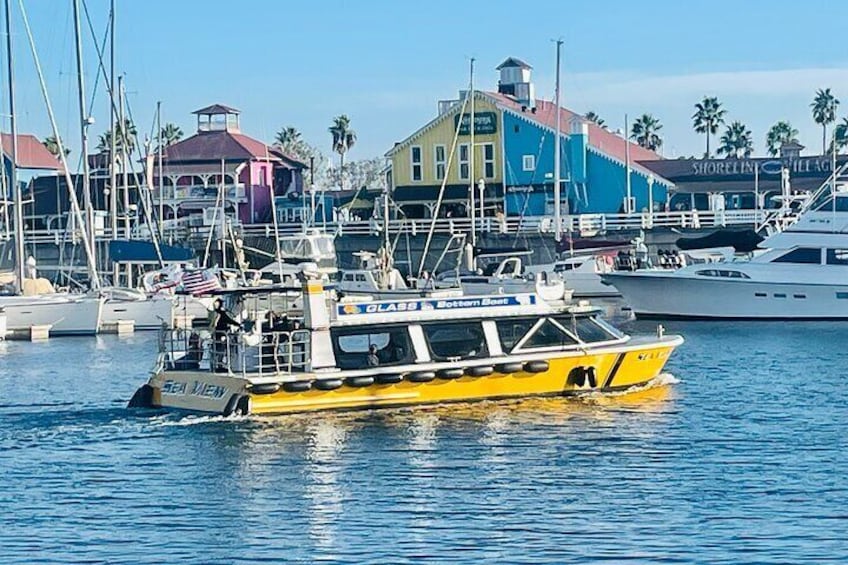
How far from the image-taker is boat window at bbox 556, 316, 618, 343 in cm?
3441

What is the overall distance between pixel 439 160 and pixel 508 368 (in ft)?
198

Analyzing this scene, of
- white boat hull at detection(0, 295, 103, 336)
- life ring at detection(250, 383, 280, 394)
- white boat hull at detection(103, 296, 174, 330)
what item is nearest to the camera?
life ring at detection(250, 383, 280, 394)

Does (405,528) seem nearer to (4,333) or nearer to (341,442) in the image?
(341,442)

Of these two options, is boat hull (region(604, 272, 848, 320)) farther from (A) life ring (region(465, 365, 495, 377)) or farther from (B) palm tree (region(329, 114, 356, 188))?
(B) palm tree (region(329, 114, 356, 188))

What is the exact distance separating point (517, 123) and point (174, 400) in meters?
60.6

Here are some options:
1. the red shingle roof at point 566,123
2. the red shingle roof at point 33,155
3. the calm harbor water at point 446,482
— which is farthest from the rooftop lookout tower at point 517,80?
the calm harbor water at point 446,482

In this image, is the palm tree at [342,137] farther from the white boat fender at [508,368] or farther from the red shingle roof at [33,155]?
the white boat fender at [508,368]

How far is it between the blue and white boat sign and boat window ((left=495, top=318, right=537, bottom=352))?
0.34 metres

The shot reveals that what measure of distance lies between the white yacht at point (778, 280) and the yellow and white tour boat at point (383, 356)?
24.6 meters

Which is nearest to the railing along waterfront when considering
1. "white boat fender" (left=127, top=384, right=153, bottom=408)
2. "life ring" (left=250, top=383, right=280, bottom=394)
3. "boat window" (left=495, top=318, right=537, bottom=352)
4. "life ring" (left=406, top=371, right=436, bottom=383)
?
"white boat fender" (left=127, top=384, right=153, bottom=408)

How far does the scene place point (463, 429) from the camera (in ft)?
103

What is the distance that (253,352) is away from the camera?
3200cm

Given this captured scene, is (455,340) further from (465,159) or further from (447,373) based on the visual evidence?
(465,159)

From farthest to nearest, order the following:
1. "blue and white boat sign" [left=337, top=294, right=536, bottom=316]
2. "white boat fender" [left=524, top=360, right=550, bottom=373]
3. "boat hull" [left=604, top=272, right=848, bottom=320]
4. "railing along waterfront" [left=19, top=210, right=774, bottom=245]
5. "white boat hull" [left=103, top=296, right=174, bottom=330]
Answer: "railing along waterfront" [left=19, top=210, right=774, bottom=245]
"white boat hull" [left=103, top=296, right=174, bottom=330]
"boat hull" [left=604, top=272, right=848, bottom=320]
"white boat fender" [left=524, top=360, right=550, bottom=373]
"blue and white boat sign" [left=337, top=294, right=536, bottom=316]
